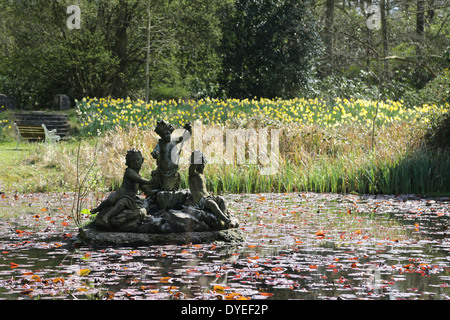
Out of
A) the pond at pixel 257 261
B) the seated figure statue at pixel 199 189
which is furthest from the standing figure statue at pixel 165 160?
the pond at pixel 257 261

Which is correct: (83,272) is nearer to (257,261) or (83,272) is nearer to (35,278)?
(35,278)

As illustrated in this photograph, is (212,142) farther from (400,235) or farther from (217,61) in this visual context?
(217,61)

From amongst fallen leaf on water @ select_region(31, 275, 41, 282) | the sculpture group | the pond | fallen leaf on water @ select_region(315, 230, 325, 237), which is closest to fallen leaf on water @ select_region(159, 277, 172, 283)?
the pond

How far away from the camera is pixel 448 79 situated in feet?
54.4

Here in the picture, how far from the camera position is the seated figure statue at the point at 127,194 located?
24.9 ft

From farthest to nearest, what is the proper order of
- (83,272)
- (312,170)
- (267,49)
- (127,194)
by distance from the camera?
(267,49), (312,170), (127,194), (83,272)

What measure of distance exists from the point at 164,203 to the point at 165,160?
556mm

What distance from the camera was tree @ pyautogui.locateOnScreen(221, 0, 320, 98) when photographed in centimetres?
2211

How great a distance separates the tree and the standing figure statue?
14.2 meters

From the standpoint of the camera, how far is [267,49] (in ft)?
72.9

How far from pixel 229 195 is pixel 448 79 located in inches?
309

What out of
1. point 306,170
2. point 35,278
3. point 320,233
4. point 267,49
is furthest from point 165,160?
point 267,49

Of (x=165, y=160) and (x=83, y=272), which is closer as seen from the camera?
(x=83, y=272)

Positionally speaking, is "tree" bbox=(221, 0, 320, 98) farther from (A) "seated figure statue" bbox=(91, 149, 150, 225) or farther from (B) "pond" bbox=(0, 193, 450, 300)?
(A) "seated figure statue" bbox=(91, 149, 150, 225)
